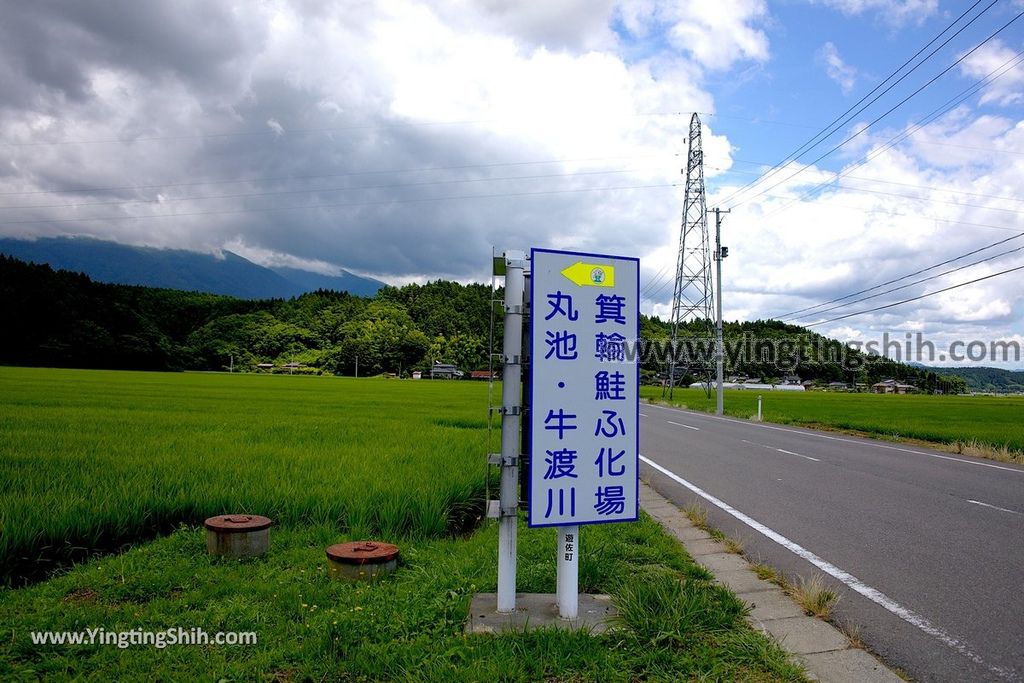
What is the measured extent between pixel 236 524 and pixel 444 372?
82.8 m

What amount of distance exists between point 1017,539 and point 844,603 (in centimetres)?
296

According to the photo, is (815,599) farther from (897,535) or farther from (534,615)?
(897,535)

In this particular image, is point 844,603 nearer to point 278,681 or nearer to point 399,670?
point 399,670

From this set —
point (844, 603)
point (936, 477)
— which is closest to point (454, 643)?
point (844, 603)

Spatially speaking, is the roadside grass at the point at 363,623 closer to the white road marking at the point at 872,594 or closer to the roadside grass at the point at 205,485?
the roadside grass at the point at 205,485

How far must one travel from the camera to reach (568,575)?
348cm

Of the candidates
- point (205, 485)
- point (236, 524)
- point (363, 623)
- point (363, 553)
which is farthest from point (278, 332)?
point (363, 623)

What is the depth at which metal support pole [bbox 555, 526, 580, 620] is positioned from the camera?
346 cm

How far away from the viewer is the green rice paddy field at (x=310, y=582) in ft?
9.46

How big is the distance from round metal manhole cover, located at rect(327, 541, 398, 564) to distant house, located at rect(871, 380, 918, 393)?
353 ft

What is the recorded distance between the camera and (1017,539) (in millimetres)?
5609

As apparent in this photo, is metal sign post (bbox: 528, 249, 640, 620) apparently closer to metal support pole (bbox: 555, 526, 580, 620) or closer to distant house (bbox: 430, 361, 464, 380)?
metal support pole (bbox: 555, 526, 580, 620)

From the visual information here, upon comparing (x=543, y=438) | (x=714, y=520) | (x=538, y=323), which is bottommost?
(x=714, y=520)

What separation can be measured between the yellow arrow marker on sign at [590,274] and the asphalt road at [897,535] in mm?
2431
